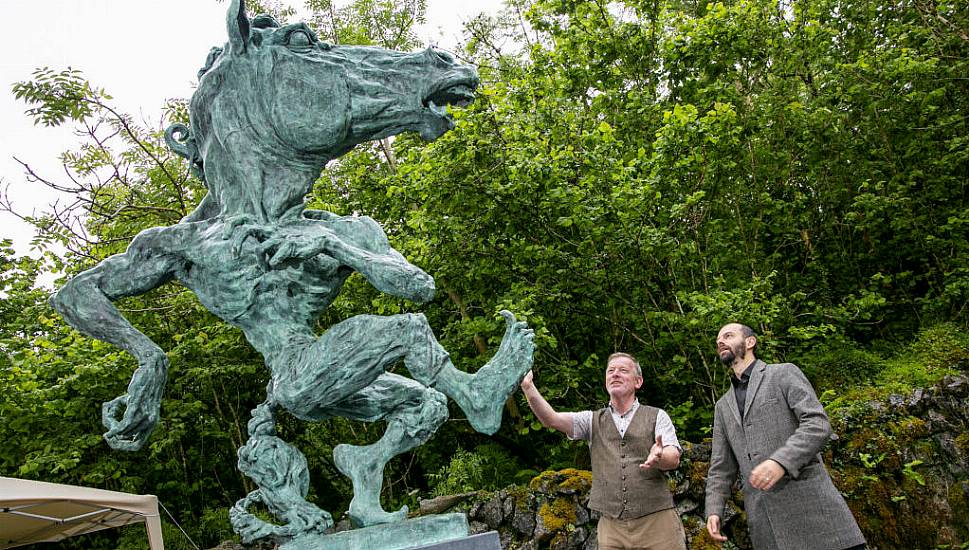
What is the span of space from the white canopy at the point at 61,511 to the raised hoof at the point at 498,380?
4.20 metres

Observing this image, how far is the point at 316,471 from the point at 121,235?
4016mm

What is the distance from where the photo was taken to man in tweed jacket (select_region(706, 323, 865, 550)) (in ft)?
10.2

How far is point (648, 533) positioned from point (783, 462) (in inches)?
28.7

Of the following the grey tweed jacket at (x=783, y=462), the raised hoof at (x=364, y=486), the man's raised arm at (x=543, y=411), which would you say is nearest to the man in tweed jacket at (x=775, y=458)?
the grey tweed jacket at (x=783, y=462)

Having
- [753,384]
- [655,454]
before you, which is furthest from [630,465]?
[753,384]

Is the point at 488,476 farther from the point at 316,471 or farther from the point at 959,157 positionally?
the point at 959,157

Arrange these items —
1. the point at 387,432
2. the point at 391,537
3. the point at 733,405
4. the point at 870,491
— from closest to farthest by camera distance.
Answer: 1. the point at 391,537
2. the point at 387,432
3. the point at 733,405
4. the point at 870,491

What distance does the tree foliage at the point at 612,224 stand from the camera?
7449 mm

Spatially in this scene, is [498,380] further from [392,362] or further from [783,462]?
[783,462]

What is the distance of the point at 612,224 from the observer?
730 centimetres

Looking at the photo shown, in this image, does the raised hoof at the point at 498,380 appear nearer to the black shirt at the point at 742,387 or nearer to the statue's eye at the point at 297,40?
the statue's eye at the point at 297,40

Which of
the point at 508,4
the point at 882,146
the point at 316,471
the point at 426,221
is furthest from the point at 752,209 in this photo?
the point at 316,471

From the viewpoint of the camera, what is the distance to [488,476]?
27.2 feet

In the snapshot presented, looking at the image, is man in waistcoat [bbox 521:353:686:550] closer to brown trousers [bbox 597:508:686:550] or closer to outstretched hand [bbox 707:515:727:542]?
brown trousers [bbox 597:508:686:550]
